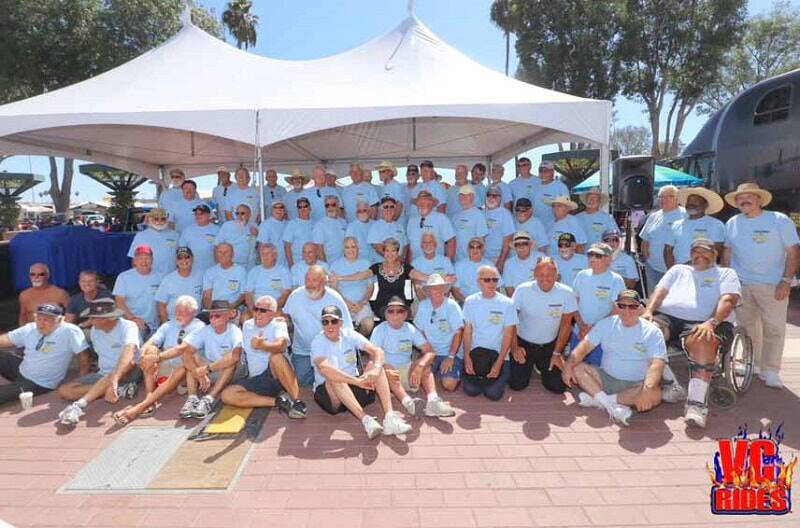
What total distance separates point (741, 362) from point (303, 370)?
3987mm

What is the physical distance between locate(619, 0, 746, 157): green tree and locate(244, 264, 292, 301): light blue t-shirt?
18.7 metres

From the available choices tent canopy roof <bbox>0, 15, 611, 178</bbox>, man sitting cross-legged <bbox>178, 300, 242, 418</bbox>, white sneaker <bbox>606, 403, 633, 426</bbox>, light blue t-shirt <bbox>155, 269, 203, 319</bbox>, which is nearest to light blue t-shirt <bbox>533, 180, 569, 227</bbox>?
tent canopy roof <bbox>0, 15, 611, 178</bbox>

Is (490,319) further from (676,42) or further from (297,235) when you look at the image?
(676,42)

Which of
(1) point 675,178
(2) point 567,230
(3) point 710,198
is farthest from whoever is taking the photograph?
(1) point 675,178

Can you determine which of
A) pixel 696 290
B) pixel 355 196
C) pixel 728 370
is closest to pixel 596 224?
pixel 696 290

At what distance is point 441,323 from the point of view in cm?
456

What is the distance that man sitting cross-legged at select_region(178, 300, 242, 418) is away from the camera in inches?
163

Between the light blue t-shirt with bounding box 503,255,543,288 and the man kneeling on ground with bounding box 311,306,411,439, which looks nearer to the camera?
the man kneeling on ground with bounding box 311,306,411,439

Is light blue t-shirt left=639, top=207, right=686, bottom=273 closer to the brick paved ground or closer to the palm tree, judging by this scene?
the brick paved ground

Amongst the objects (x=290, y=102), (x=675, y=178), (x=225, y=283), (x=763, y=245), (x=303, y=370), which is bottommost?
(x=303, y=370)

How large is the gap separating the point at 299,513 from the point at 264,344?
161cm

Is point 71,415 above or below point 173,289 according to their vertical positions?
below

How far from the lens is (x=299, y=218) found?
5.97m

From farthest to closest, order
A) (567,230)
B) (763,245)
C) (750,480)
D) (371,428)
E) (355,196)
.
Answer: (355,196) → (567,230) → (763,245) → (371,428) → (750,480)
